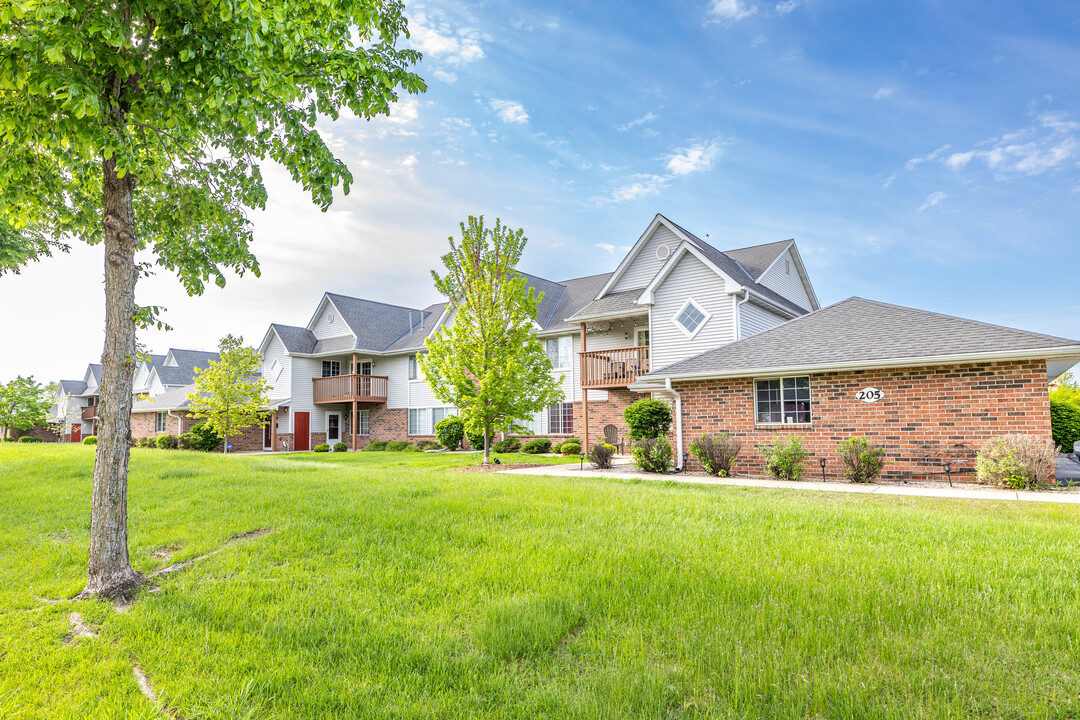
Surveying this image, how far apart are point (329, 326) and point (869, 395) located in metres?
29.0

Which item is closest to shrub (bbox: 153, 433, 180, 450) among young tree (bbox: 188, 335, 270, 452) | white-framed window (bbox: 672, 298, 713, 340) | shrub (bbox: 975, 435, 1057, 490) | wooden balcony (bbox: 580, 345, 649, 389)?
young tree (bbox: 188, 335, 270, 452)

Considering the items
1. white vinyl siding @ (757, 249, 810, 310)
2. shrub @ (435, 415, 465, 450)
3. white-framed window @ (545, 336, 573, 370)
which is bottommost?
shrub @ (435, 415, 465, 450)

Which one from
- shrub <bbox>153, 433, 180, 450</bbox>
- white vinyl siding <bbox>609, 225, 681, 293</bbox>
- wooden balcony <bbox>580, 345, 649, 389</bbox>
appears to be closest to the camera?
wooden balcony <bbox>580, 345, 649, 389</bbox>

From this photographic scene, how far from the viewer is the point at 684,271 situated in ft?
63.0

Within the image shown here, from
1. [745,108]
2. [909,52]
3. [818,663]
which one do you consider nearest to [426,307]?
[745,108]

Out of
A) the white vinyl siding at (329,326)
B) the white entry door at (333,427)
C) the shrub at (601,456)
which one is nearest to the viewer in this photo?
the shrub at (601,456)

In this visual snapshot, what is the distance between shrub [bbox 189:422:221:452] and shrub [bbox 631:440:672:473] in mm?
22530

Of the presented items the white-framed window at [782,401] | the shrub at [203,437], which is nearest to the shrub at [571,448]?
the white-framed window at [782,401]

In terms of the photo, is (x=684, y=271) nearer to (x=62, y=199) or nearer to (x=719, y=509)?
(x=719, y=509)

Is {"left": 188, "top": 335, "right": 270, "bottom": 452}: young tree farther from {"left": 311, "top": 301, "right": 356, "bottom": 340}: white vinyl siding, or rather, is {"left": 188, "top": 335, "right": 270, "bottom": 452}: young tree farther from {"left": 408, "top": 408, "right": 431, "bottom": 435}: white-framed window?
{"left": 408, "top": 408, "right": 431, "bottom": 435}: white-framed window

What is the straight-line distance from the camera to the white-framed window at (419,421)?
30.0 m

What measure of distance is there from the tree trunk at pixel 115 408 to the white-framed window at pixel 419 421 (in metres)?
25.1

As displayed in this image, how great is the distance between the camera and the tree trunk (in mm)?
4828

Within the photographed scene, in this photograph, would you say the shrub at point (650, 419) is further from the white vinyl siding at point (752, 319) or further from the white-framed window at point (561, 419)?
the white-framed window at point (561, 419)
